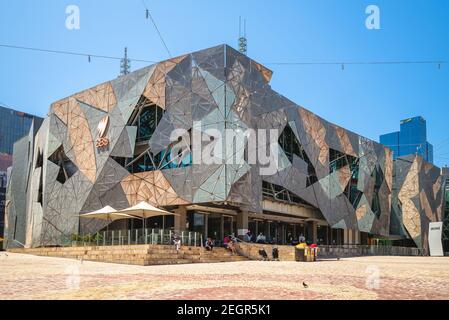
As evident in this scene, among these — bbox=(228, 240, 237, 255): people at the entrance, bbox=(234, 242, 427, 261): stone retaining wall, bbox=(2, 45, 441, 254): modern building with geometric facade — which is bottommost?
bbox=(234, 242, 427, 261): stone retaining wall

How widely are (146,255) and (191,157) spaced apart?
11576 millimetres

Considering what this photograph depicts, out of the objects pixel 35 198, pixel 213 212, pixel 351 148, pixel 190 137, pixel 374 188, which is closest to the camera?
pixel 190 137

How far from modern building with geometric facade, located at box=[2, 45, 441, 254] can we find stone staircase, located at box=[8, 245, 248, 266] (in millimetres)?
5439

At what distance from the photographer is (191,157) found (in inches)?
1325

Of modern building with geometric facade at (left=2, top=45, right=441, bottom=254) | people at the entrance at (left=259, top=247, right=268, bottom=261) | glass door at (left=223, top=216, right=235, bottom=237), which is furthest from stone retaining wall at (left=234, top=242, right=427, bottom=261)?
glass door at (left=223, top=216, right=235, bottom=237)

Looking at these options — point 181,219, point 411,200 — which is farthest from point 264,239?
point 411,200

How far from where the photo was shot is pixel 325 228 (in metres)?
51.5

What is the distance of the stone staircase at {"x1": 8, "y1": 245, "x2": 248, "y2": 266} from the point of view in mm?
23344

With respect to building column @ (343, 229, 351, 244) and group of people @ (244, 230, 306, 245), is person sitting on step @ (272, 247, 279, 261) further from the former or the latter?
building column @ (343, 229, 351, 244)

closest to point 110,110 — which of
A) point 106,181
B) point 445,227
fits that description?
point 106,181

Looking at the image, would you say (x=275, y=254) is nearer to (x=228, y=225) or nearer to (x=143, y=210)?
(x=143, y=210)

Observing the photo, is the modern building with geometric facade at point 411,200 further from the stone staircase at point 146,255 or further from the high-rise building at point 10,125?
the high-rise building at point 10,125
